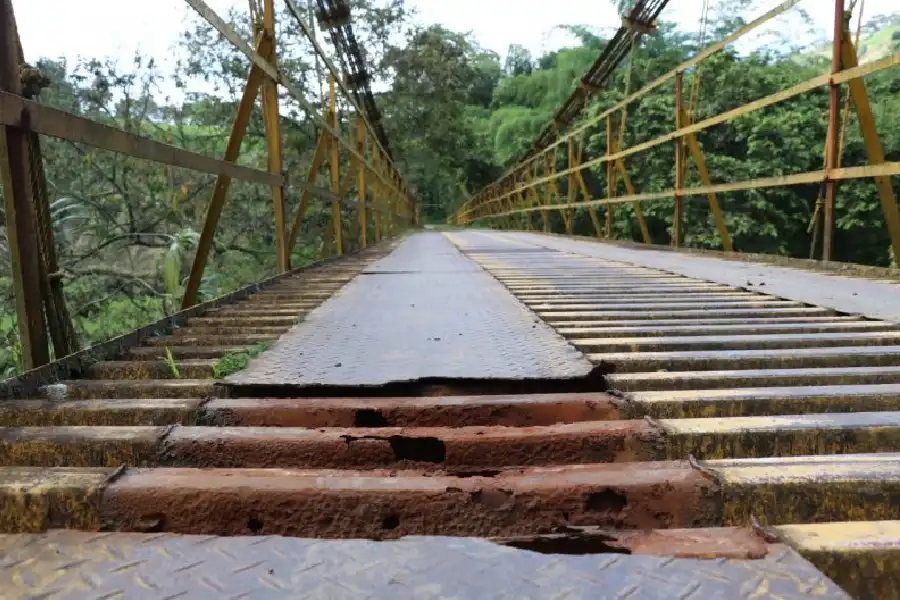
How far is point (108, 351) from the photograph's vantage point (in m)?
1.82

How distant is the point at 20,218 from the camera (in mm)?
1487

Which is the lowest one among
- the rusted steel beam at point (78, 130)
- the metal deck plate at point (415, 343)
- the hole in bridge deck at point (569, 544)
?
the hole in bridge deck at point (569, 544)

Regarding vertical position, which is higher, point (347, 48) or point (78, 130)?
point (347, 48)

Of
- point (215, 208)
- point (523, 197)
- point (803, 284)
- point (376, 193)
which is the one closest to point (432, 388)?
point (215, 208)

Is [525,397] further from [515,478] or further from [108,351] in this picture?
[108,351]

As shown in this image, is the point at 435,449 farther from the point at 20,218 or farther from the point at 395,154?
the point at 395,154

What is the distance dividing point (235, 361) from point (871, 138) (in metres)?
3.47

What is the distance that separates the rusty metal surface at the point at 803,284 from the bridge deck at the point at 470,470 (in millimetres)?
577

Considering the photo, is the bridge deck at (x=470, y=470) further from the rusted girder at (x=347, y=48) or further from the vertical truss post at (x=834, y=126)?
the rusted girder at (x=347, y=48)

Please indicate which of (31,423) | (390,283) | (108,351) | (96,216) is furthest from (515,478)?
(96,216)

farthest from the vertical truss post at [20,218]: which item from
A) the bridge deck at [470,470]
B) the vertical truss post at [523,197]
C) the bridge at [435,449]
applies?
the vertical truss post at [523,197]

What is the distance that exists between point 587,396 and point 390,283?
2323 millimetres

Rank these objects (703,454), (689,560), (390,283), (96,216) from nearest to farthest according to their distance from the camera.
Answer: (689,560) < (703,454) < (390,283) < (96,216)

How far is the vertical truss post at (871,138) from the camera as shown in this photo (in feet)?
11.2
